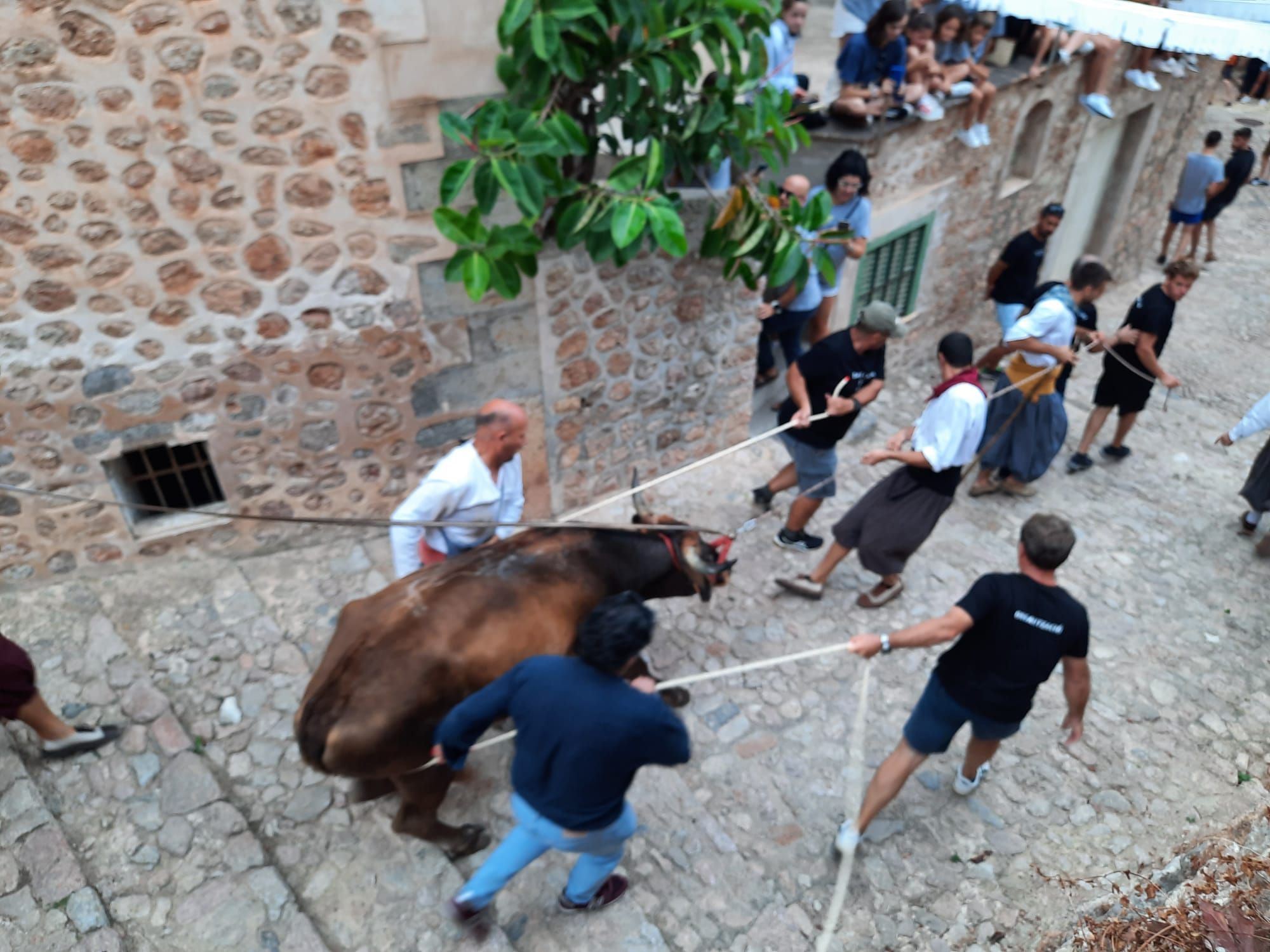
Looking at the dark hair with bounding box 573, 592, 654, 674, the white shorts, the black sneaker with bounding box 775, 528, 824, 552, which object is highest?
the white shorts

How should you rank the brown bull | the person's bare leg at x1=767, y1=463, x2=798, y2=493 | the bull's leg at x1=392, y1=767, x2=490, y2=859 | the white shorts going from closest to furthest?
the brown bull < the bull's leg at x1=392, y1=767, x2=490, y2=859 < the person's bare leg at x1=767, y1=463, x2=798, y2=493 < the white shorts

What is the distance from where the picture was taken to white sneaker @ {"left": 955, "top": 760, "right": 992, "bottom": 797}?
14.3ft

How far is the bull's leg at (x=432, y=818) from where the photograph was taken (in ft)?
11.9

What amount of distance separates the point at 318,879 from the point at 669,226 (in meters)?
3.21

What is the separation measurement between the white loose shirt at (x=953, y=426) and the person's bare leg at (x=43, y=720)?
4210mm

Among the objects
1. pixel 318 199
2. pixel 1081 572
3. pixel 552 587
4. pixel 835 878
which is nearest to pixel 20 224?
pixel 318 199

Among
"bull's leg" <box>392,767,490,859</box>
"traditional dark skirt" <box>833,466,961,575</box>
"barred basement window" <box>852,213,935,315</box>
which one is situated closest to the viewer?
"bull's leg" <box>392,767,490,859</box>

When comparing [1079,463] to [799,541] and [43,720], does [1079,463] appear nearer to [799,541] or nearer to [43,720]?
[799,541]

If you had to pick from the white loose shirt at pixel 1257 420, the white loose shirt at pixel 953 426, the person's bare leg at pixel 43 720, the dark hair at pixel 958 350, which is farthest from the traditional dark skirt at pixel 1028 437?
the person's bare leg at pixel 43 720

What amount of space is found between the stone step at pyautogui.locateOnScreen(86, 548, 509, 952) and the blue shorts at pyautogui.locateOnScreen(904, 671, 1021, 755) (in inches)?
73.1

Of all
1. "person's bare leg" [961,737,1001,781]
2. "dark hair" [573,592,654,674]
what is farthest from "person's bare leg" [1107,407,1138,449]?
"dark hair" [573,592,654,674]

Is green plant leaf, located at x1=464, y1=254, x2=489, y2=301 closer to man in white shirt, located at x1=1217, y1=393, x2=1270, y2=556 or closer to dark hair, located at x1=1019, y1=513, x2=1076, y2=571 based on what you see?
dark hair, located at x1=1019, y1=513, x2=1076, y2=571

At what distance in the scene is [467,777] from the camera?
4164 millimetres

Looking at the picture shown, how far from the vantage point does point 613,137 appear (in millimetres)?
4809
